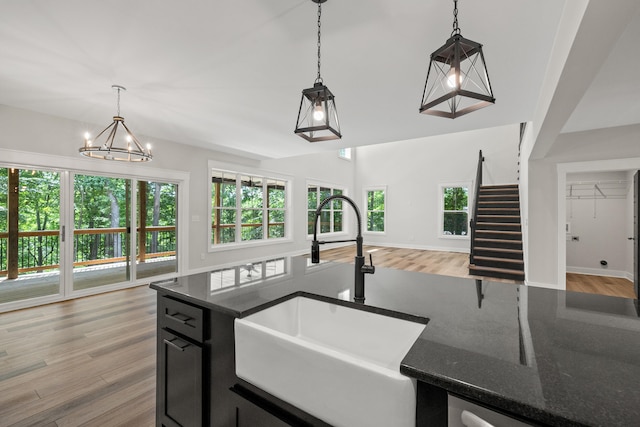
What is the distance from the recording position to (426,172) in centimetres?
867

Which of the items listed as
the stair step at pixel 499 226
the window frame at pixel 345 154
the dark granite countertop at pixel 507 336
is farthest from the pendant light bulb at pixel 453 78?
the window frame at pixel 345 154

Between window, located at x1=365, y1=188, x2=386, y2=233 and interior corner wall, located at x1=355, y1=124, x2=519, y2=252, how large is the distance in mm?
194

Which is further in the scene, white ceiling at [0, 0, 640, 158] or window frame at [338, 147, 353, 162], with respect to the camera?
window frame at [338, 147, 353, 162]

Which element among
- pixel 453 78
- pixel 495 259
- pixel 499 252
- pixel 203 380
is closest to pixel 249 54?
pixel 453 78

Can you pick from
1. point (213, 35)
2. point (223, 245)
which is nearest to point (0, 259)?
point (223, 245)

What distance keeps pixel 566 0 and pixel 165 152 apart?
5194 mm

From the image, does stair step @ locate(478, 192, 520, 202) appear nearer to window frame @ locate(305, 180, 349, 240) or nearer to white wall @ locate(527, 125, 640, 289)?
white wall @ locate(527, 125, 640, 289)

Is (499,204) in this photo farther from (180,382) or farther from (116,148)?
(116,148)

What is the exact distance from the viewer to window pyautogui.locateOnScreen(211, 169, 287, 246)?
229 inches

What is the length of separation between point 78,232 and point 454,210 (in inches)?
334

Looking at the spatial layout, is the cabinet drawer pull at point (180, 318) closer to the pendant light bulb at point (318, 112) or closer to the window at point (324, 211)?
the pendant light bulb at point (318, 112)

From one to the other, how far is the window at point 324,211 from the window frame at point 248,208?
0.80 meters

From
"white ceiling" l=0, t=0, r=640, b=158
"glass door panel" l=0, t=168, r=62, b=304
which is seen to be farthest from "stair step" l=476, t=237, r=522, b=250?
"glass door panel" l=0, t=168, r=62, b=304

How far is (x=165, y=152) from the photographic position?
191 inches
